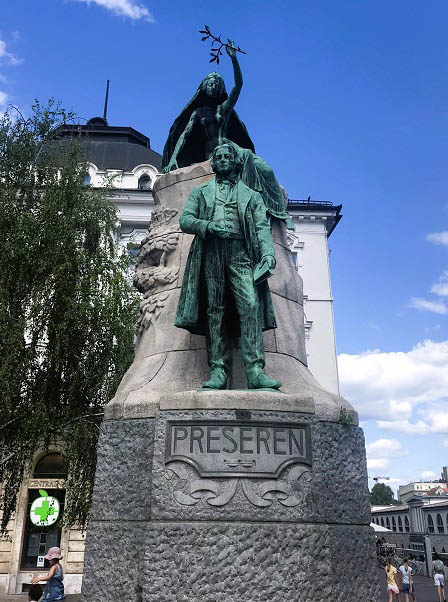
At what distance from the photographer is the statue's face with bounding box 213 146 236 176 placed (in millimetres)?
4847

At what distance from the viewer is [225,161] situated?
4.85 meters

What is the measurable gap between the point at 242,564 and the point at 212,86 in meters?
5.62

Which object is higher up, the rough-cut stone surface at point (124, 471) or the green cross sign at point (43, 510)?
the green cross sign at point (43, 510)

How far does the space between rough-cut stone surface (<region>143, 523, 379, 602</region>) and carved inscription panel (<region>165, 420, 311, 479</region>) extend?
0.37 metres

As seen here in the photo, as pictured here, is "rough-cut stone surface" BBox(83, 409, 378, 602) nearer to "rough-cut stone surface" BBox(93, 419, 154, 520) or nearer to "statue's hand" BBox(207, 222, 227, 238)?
"rough-cut stone surface" BBox(93, 419, 154, 520)

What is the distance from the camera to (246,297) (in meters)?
4.43

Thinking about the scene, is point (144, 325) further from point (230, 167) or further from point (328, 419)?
point (328, 419)

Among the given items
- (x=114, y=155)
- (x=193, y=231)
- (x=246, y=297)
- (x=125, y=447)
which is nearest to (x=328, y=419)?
(x=246, y=297)

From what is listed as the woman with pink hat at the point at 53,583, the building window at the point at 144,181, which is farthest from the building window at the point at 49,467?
the building window at the point at 144,181

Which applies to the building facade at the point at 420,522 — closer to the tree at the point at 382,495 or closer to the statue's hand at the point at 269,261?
the statue's hand at the point at 269,261

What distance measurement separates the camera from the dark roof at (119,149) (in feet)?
92.8

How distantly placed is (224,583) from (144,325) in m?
2.66

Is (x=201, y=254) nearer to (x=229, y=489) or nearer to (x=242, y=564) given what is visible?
(x=229, y=489)

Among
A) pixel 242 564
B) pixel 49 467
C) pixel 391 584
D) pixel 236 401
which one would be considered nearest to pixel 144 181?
pixel 49 467
